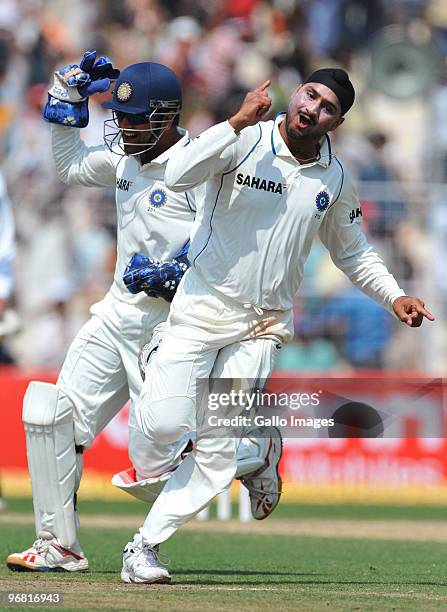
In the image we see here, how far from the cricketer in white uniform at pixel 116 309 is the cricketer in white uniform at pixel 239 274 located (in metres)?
0.57

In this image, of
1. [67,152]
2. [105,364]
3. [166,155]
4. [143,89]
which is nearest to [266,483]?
[105,364]

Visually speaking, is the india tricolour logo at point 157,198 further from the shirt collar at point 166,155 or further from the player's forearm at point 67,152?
the player's forearm at point 67,152

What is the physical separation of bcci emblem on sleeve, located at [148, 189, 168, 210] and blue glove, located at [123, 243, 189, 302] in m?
0.29

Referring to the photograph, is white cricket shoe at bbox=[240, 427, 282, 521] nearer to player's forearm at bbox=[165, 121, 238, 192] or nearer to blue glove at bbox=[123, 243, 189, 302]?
blue glove at bbox=[123, 243, 189, 302]

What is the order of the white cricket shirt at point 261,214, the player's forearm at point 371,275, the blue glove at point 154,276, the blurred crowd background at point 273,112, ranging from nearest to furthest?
the white cricket shirt at point 261,214 → the player's forearm at point 371,275 → the blue glove at point 154,276 → the blurred crowd background at point 273,112

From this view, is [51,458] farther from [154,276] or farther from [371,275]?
[371,275]

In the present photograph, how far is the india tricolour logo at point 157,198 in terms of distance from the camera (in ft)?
23.3

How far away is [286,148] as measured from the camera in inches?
252

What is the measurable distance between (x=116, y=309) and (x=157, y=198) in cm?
67

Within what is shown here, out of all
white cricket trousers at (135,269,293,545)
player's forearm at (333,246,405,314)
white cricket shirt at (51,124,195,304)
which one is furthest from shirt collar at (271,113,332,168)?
white cricket shirt at (51,124,195,304)

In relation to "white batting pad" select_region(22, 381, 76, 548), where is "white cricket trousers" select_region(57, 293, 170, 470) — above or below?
above

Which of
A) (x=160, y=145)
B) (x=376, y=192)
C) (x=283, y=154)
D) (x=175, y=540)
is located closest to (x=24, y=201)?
(x=376, y=192)

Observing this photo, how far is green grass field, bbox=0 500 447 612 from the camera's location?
5738 mm

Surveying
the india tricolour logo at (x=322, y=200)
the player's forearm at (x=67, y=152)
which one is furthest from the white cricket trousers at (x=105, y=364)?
the india tricolour logo at (x=322, y=200)
